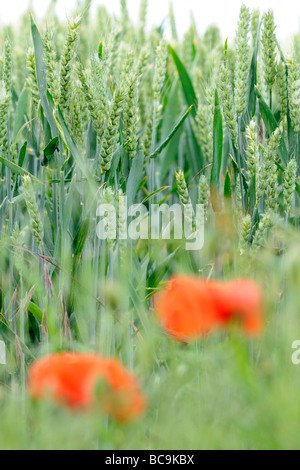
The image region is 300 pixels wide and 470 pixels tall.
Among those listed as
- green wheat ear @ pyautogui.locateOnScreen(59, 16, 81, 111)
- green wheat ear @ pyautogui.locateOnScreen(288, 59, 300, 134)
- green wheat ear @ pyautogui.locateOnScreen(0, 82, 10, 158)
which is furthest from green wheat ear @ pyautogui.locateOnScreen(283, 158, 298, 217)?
green wheat ear @ pyautogui.locateOnScreen(0, 82, 10, 158)

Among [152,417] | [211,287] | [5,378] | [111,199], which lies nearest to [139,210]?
[111,199]

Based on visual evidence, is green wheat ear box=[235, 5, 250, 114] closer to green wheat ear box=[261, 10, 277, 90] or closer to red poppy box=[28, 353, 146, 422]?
green wheat ear box=[261, 10, 277, 90]

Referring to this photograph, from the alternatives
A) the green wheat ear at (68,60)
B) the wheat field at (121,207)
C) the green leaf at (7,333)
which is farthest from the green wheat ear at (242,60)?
the green leaf at (7,333)

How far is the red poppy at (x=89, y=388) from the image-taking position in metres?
0.36

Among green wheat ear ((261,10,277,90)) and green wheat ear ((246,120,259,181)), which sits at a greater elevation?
green wheat ear ((261,10,277,90))

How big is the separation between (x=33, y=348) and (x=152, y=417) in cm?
42

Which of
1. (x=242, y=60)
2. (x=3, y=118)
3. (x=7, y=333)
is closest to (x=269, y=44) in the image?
(x=242, y=60)

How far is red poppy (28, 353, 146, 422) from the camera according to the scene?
0.36 m

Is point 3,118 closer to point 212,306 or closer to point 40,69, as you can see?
point 40,69

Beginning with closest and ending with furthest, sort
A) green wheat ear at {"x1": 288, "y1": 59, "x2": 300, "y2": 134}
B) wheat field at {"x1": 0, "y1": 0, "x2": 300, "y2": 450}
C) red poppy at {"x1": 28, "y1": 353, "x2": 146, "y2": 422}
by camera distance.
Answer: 1. red poppy at {"x1": 28, "y1": 353, "x2": 146, "y2": 422}
2. wheat field at {"x1": 0, "y1": 0, "x2": 300, "y2": 450}
3. green wheat ear at {"x1": 288, "y1": 59, "x2": 300, "y2": 134}

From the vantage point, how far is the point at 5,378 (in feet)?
2.83

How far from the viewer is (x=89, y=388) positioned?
0.35m

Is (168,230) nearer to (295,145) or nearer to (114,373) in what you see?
(295,145)

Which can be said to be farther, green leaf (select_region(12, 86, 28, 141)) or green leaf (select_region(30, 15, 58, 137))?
green leaf (select_region(12, 86, 28, 141))
